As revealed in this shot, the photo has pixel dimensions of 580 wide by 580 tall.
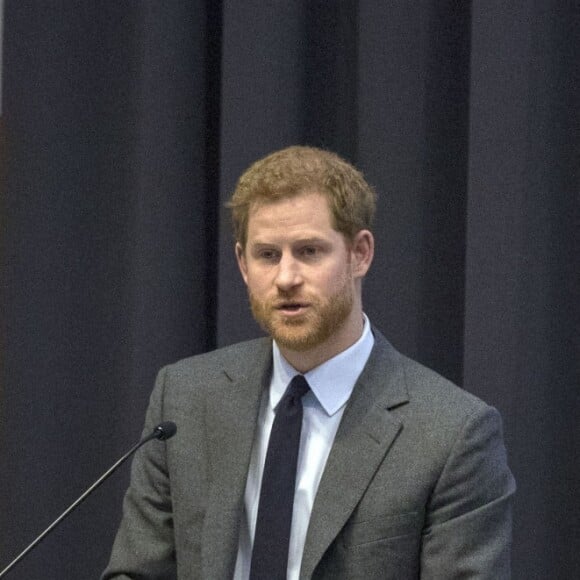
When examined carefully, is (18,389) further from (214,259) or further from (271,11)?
(271,11)

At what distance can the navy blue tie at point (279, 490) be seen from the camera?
1751 millimetres

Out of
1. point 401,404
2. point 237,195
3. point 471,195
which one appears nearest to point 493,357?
point 471,195

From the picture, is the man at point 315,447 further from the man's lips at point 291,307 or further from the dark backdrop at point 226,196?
the dark backdrop at point 226,196

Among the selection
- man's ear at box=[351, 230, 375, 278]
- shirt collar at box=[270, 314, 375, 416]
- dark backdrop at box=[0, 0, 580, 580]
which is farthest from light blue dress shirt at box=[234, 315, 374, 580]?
dark backdrop at box=[0, 0, 580, 580]

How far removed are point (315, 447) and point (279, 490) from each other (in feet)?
0.32

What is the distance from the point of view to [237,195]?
1909mm

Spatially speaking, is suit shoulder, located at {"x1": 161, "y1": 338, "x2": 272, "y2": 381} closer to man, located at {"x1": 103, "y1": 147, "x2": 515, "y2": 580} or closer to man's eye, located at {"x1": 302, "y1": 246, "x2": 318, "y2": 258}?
man, located at {"x1": 103, "y1": 147, "x2": 515, "y2": 580}

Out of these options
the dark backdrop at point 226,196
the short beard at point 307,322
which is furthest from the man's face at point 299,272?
the dark backdrop at point 226,196

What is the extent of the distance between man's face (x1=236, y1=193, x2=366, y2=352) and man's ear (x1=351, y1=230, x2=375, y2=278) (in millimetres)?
24

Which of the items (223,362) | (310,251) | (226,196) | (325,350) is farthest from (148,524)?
(226,196)

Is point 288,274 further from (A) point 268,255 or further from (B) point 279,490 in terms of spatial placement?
(B) point 279,490

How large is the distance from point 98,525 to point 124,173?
78 cm

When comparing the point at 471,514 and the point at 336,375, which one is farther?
the point at 336,375

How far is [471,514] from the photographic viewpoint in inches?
67.4
